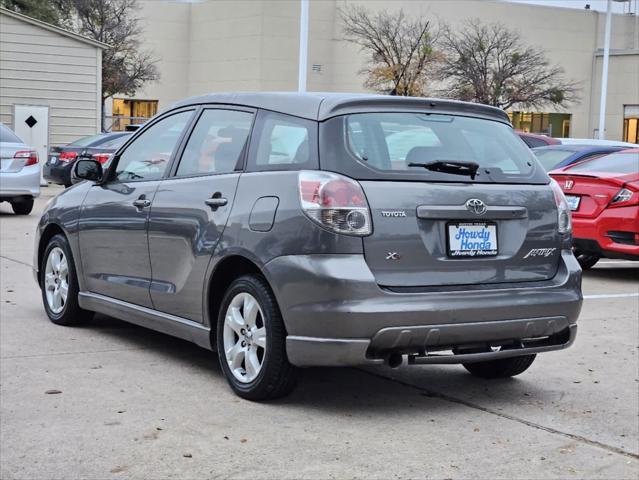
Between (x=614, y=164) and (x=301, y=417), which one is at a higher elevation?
(x=614, y=164)

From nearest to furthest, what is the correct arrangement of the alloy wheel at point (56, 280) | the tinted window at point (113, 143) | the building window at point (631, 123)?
the alloy wheel at point (56, 280), the tinted window at point (113, 143), the building window at point (631, 123)

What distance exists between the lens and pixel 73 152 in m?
22.2

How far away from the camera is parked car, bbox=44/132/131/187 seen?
2123 centimetres

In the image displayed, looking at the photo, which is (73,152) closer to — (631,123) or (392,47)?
(392,47)

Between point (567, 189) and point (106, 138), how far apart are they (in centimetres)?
1232

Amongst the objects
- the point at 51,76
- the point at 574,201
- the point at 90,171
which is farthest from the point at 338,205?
the point at 51,76

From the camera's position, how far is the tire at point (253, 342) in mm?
5402

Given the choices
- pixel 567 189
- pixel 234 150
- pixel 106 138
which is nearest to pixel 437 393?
pixel 234 150

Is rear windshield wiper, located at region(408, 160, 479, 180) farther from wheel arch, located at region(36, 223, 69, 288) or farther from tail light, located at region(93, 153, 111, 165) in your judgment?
tail light, located at region(93, 153, 111, 165)

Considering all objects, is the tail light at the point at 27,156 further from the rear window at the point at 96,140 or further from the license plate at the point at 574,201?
the license plate at the point at 574,201

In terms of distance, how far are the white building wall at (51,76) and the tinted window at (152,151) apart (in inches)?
851

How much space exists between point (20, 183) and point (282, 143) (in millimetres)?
12154

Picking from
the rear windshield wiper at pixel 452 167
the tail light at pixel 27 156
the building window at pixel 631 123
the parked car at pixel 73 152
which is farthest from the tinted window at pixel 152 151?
the building window at pixel 631 123

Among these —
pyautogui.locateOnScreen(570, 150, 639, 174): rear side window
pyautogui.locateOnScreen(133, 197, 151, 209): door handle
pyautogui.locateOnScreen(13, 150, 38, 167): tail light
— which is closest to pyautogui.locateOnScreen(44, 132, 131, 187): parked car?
pyautogui.locateOnScreen(13, 150, 38, 167): tail light
